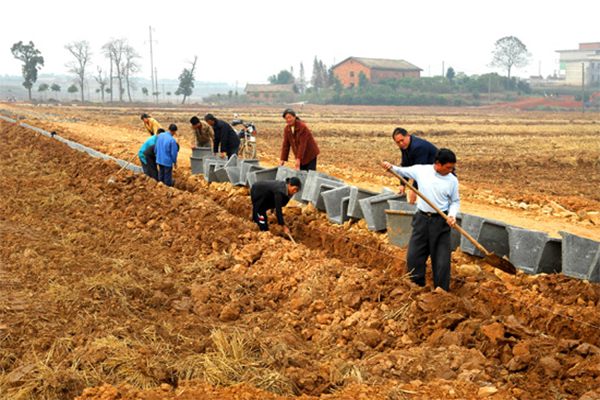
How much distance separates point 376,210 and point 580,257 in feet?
8.64

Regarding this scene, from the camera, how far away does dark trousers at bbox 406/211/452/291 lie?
5.47 metres

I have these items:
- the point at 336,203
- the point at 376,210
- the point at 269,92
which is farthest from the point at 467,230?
the point at 269,92

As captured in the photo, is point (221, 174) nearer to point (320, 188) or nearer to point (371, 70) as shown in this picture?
point (320, 188)

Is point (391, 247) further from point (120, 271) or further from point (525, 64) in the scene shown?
point (525, 64)

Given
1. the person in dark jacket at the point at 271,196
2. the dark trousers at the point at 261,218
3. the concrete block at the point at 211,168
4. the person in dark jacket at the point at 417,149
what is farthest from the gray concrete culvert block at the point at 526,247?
the concrete block at the point at 211,168

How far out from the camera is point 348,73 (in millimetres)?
Result: 75625

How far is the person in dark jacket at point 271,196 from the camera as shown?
23.5 ft

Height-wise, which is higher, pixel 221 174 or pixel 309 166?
pixel 309 166

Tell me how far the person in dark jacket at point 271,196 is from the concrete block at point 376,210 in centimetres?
96

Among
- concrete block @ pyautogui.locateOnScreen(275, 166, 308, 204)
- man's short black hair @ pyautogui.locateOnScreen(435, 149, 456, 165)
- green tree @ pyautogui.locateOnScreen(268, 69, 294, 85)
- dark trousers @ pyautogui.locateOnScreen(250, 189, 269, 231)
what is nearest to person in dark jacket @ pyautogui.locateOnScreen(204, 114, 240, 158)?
concrete block @ pyautogui.locateOnScreen(275, 166, 308, 204)

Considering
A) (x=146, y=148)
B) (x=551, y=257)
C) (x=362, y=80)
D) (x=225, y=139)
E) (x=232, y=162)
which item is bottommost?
(x=551, y=257)

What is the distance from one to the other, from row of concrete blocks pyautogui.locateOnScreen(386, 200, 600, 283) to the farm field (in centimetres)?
20

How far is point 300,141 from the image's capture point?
9102mm

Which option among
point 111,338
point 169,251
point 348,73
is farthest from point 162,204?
point 348,73
